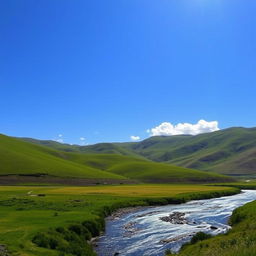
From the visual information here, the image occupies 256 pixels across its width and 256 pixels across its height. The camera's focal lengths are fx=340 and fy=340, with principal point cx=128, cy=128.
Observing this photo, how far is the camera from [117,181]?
199875 millimetres

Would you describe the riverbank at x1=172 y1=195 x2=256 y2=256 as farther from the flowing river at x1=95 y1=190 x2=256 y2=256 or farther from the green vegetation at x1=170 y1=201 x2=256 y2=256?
the flowing river at x1=95 y1=190 x2=256 y2=256

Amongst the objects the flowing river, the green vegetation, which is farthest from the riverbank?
the flowing river

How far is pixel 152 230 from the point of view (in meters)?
53.7

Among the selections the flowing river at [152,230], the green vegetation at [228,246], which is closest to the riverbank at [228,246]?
the green vegetation at [228,246]

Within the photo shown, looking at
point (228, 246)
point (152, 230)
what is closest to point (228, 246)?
point (228, 246)

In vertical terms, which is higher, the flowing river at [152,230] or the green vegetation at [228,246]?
the green vegetation at [228,246]

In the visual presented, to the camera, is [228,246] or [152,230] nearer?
[228,246]

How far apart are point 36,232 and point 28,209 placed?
85.5ft

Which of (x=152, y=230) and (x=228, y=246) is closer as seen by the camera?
(x=228, y=246)

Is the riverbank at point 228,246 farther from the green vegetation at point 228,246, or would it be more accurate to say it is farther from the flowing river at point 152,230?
the flowing river at point 152,230

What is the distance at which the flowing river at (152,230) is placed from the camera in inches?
1612

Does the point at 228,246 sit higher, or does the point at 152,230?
the point at 228,246

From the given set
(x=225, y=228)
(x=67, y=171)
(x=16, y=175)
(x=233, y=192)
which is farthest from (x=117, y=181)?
(x=225, y=228)

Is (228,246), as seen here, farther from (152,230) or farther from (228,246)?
(152,230)
